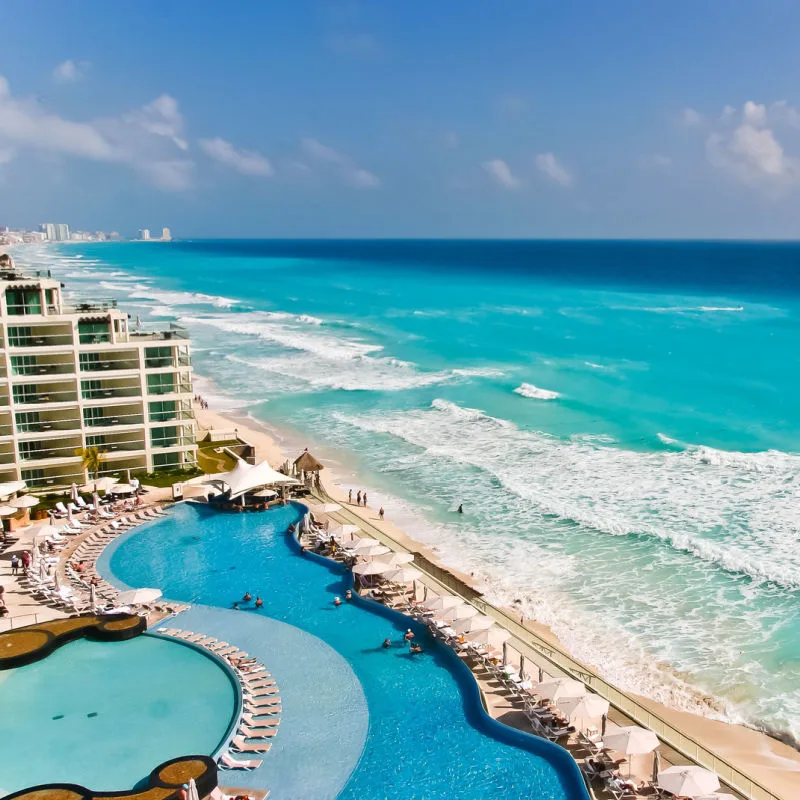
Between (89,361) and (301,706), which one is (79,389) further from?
(301,706)

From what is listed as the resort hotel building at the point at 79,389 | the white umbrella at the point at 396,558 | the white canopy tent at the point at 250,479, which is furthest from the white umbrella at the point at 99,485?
the white umbrella at the point at 396,558

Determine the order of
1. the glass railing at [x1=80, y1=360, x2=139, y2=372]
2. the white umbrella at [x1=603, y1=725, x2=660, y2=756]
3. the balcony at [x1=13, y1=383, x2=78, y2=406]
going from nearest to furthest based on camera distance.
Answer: the white umbrella at [x1=603, y1=725, x2=660, y2=756] → the balcony at [x1=13, y1=383, x2=78, y2=406] → the glass railing at [x1=80, y1=360, x2=139, y2=372]

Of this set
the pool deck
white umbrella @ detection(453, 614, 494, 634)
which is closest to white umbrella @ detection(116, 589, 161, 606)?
the pool deck

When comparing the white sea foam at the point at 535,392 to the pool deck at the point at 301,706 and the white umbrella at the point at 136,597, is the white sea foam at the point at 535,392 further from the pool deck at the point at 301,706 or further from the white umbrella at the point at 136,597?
the white umbrella at the point at 136,597

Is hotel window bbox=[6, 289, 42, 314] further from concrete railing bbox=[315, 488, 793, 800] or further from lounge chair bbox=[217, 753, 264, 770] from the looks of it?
lounge chair bbox=[217, 753, 264, 770]

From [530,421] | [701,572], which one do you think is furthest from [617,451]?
[701,572]
